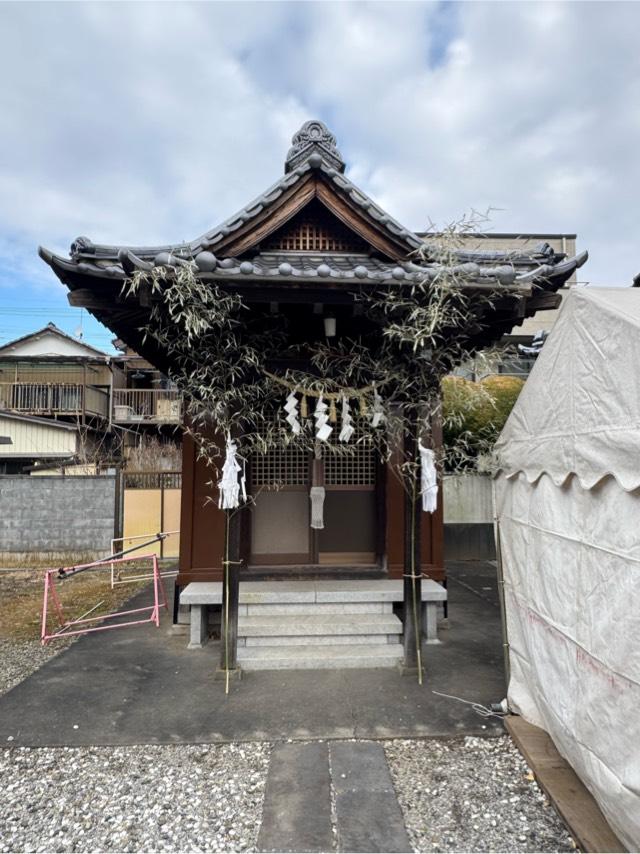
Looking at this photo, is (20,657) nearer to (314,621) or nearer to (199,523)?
(199,523)

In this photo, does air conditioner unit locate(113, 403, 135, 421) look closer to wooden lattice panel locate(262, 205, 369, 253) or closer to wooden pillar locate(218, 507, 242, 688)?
wooden lattice panel locate(262, 205, 369, 253)

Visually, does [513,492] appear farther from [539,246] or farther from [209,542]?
[209,542]

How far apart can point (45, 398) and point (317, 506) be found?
775 inches

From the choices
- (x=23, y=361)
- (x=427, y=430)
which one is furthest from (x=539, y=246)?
(x=23, y=361)

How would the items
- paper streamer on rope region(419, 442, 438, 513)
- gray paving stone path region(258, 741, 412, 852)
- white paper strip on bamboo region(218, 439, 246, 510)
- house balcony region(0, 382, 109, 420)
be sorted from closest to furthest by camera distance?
gray paving stone path region(258, 741, 412, 852) < white paper strip on bamboo region(218, 439, 246, 510) < paper streamer on rope region(419, 442, 438, 513) < house balcony region(0, 382, 109, 420)

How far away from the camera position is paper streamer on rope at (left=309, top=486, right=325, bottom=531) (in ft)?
18.8

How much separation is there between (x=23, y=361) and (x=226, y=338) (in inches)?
865

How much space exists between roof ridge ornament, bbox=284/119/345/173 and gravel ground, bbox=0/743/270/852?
655 centimetres

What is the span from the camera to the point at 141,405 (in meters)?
22.0

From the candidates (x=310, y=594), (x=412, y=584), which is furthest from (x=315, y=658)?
(x=412, y=584)

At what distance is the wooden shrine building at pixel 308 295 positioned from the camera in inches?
158

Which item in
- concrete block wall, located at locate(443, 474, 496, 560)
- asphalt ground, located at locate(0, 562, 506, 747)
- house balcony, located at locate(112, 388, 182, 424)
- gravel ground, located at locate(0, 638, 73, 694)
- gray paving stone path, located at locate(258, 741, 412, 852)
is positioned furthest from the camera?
house balcony, located at locate(112, 388, 182, 424)

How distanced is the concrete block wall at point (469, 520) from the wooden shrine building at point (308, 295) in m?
5.59

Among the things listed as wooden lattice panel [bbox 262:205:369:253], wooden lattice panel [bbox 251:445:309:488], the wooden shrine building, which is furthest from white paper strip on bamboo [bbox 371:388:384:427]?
wooden lattice panel [bbox 262:205:369:253]
